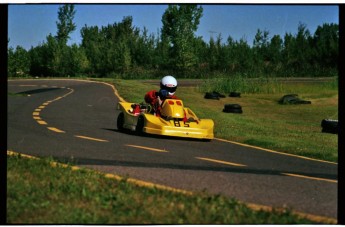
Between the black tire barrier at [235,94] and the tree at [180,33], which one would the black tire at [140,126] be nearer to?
the tree at [180,33]

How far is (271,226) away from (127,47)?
15.4m

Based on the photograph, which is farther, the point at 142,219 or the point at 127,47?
the point at 127,47

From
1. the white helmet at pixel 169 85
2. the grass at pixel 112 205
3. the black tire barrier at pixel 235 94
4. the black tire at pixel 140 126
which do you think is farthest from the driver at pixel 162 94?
the black tire barrier at pixel 235 94

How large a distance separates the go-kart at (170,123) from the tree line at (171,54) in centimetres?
173

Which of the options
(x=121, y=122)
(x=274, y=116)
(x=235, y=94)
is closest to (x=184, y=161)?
(x=121, y=122)

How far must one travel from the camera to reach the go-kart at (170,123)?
1432 centimetres

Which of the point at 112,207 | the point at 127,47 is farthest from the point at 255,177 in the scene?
the point at 127,47

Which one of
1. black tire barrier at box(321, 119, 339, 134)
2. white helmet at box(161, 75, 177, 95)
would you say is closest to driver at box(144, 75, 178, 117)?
white helmet at box(161, 75, 177, 95)

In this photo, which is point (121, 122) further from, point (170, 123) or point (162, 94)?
point (170, 123)

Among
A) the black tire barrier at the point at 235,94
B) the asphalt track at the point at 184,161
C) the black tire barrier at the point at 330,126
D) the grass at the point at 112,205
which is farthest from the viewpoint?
the black tire barrier at the point at 235,94

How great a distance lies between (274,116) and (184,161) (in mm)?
15469

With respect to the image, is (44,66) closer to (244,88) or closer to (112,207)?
(112,207)

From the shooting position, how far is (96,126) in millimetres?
16453

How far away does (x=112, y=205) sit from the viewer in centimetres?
688
